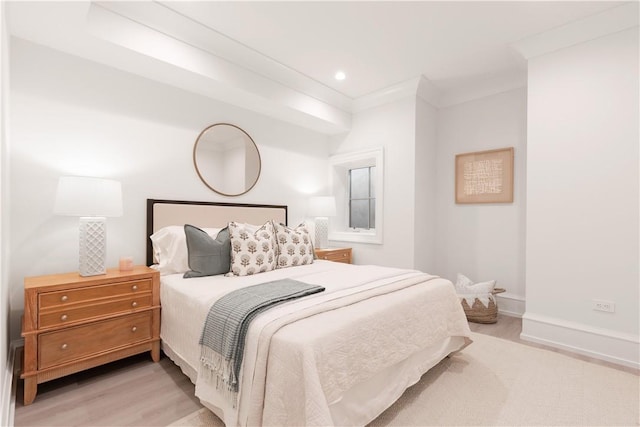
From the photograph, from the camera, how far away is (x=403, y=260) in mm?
3814

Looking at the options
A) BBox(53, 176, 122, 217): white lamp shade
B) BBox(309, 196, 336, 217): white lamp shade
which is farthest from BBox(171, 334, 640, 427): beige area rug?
BBox(309, 196, 336, 217): white lamp shade

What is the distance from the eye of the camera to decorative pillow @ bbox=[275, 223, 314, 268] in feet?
9.39

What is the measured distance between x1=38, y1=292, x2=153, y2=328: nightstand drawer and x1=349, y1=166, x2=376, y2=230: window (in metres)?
3.10

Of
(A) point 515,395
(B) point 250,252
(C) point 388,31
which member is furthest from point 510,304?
(C) point 388,31

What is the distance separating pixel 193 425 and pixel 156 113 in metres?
2.58

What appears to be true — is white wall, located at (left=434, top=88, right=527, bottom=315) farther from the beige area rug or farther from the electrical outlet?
the beige area rug

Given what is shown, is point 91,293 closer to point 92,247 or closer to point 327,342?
point 92,247

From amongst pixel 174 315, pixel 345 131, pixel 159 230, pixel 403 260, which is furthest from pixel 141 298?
pixel 345 131

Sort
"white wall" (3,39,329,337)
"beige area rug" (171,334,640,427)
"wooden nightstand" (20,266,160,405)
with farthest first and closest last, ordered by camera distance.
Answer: "white wall" (3,39,329,337), "wooden nightstand" (20,266,160,405), "beige area rug" (171,334,640,427)

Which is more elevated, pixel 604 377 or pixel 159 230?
pixel 159 230

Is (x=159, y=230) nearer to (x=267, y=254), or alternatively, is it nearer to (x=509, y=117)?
(x=267, y=254)

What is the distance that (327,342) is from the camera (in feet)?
4.59

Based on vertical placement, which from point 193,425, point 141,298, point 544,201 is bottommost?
point 193,425

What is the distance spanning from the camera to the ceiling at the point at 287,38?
2309 mm
